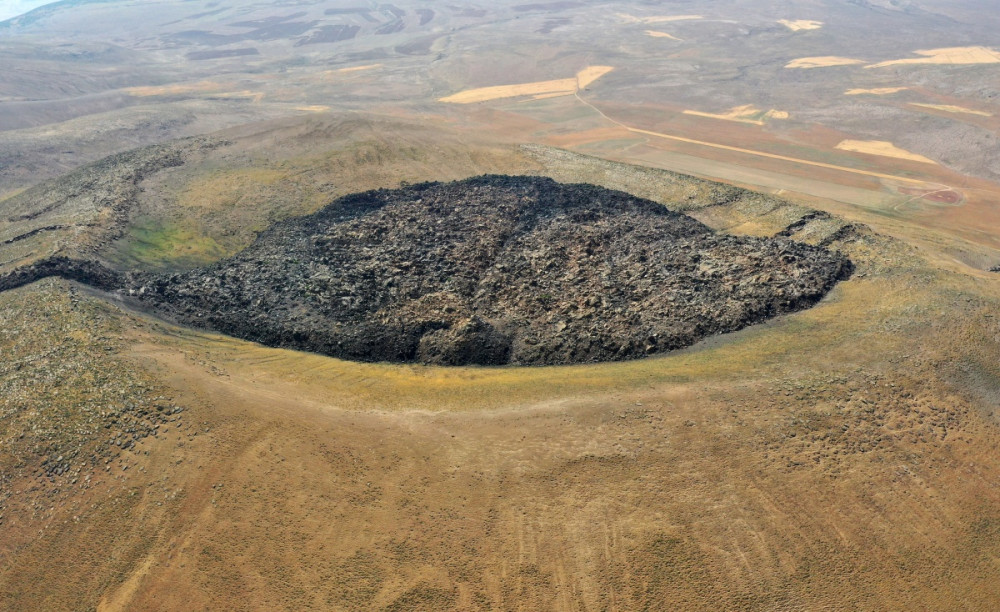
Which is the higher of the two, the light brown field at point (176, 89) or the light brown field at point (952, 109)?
the light brown field at point (176, 89)

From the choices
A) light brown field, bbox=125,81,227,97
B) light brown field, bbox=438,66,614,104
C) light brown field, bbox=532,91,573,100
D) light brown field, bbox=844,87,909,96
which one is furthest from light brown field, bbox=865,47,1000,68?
light brown field, bbox=125,81,227,97

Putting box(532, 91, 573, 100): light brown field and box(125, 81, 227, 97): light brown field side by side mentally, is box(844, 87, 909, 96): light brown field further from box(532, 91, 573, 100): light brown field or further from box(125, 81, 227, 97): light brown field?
box(125, 81, 227, 97): light brown field

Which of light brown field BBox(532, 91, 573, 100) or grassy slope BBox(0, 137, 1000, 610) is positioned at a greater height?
light brown field BBox(532, 91, 573, 100)

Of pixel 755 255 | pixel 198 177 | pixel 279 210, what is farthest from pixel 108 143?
pixel 755 255

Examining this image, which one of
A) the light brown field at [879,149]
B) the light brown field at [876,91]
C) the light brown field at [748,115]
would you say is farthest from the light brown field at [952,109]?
the light brown field at [748,115]

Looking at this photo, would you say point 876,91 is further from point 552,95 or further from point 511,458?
point 511,458

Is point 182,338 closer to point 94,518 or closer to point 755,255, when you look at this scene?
point 94,518

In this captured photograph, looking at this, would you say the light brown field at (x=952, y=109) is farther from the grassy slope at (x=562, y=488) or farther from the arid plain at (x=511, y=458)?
the grassy slope at (x=562, y=488)
